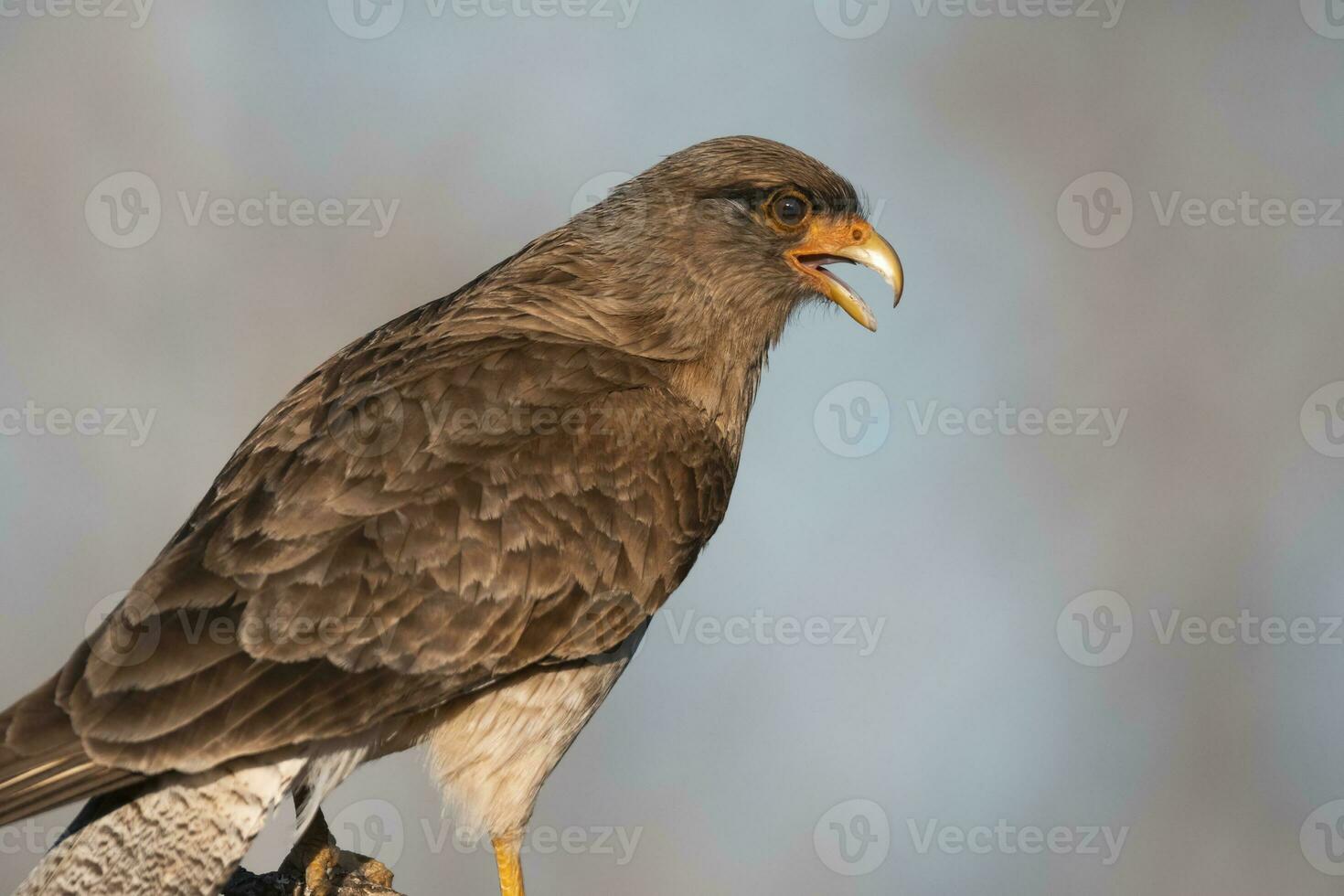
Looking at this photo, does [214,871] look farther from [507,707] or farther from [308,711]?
[507,707]

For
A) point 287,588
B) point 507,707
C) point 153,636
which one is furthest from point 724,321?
point 153,636

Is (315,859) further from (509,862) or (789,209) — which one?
(789,209)

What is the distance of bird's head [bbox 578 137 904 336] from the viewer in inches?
259

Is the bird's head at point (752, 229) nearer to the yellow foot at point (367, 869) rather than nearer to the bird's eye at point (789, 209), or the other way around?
the bird's eye at point (789, 209)

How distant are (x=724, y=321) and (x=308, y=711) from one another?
2603mm

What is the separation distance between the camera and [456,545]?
5.34 metres

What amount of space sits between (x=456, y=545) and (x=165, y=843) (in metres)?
1.37

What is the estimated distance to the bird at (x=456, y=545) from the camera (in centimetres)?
484

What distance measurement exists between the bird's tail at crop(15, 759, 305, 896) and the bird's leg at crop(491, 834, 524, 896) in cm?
138

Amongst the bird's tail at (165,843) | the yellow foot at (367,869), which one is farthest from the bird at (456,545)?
the yellow foot at (367,869)

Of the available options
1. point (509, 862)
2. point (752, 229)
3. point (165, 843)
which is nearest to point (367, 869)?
point (509, 862)

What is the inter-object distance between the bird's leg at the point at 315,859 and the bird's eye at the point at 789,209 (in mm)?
3237

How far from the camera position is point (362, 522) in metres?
5.26

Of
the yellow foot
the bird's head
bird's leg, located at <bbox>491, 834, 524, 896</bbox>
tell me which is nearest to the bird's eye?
the bird's head
